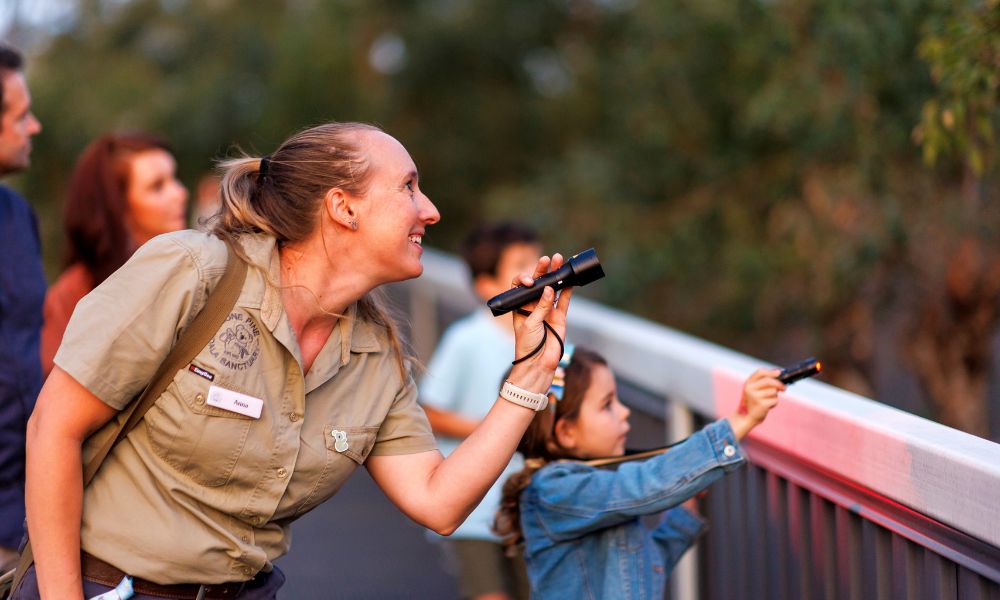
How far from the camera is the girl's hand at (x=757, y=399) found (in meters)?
2.65

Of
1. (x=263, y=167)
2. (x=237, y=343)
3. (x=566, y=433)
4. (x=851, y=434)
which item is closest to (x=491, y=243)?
(x=566, y=433)

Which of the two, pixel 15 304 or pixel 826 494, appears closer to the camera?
pixel 826 494

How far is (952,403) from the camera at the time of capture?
7605 millimetres

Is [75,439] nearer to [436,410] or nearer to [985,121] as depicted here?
[436,410]

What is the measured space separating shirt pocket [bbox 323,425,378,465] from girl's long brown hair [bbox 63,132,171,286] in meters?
1.50

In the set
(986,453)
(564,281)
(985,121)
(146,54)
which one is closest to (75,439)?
(564,281)

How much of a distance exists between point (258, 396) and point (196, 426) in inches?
5.2

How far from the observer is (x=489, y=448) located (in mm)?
2436

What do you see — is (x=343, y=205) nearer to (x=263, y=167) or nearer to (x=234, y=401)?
(x=263, y=167)

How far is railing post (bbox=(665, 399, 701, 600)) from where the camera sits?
370 centimetres

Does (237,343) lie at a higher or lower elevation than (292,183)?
lower

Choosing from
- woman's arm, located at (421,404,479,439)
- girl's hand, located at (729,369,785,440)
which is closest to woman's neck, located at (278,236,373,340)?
girl's hand, located at (729,369,785,440)

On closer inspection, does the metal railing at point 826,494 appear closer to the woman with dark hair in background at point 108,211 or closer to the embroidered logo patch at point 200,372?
the embroidered logo patch at point 200,372

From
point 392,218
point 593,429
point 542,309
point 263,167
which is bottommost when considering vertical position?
point 593,429
